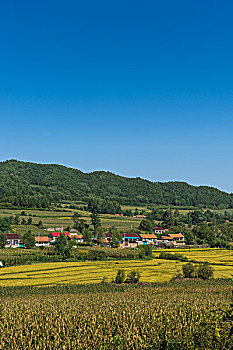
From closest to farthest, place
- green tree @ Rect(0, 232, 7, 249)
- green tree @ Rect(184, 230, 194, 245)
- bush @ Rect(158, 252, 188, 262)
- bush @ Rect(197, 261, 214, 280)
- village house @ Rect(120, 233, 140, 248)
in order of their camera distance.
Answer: bush @ Rect(197, 261, 214, 280), bush @ Rect(158, 252, 188, 262), green tree @ Rect(0, 232, 7, 249), village house @ Rect(120, 233, 140, 248), green tree @ Rect(184, 230, 194, 245)

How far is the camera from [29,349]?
1798cm

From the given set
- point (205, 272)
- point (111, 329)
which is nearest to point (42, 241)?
point (205, 272)

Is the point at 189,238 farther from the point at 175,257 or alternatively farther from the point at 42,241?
the point at 42,241

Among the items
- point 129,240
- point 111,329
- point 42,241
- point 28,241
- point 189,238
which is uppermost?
point 111,329

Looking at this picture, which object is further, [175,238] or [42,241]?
[175,238]

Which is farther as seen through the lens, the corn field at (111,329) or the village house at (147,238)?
the village house at (147,238)

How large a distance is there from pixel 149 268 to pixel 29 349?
63321 mm

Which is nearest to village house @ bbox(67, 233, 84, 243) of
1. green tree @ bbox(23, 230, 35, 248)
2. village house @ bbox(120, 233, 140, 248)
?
village house @ bbox(120, 233, 140, 248)

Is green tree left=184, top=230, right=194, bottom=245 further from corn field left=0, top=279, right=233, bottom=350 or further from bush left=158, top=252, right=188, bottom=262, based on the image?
corn field left=0, top=279, right=233, bottom=350

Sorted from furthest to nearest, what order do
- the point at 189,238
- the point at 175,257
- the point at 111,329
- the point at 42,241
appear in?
1. the point at 189,238
2. the point at 42,241
3. the point at 175,257
4. the point at 111,329

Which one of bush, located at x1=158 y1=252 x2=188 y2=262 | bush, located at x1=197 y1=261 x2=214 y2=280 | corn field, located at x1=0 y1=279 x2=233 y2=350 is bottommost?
bush, located at x1=158 y1=252 x2=188 y2=262

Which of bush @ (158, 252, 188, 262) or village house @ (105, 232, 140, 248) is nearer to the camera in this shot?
bush @ (158, 252, 188, 262)

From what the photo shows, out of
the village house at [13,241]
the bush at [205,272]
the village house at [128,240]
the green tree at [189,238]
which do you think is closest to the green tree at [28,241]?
the village house at [13,241]

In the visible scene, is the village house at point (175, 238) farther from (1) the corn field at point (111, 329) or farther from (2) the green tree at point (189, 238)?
(1) the corn field at point (111, 329)
